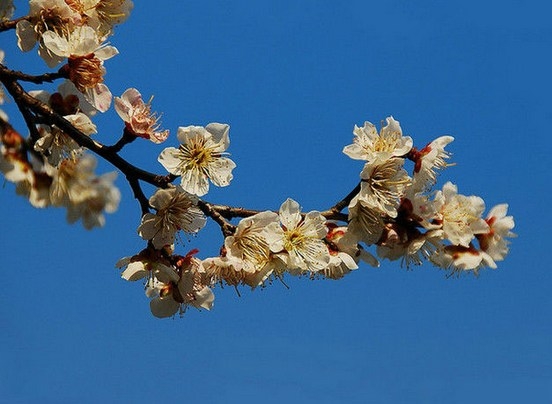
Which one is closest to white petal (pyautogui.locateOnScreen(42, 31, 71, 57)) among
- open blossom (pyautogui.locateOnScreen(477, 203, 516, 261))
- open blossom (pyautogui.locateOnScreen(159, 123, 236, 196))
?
open blossom (pyautogui.locateOnScreen(159, 123, 236, 196))

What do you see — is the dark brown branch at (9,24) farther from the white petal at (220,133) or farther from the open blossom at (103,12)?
the white petal at (220,133)

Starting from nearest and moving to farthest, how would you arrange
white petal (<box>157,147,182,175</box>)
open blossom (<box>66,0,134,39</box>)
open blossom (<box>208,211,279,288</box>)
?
white petal (<box>157,147,182,175</box>) < open blossom (<box>208,211,279,288</box>) < open blossom (<box>66,0,134,39</box>)

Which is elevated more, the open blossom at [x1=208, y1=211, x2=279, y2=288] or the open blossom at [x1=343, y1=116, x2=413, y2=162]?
the open blossom at [x1=343, y1=116, x2=413, y2=162]

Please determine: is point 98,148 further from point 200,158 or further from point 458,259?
point 458,259

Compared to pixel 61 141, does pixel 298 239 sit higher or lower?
lower

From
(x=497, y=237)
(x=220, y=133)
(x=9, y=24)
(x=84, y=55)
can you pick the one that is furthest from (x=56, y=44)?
(x=497, y=237)

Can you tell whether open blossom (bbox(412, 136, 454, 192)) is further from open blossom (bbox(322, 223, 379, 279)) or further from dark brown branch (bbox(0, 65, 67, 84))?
dark brown branch (bbox(0, 65, 67, 84))
